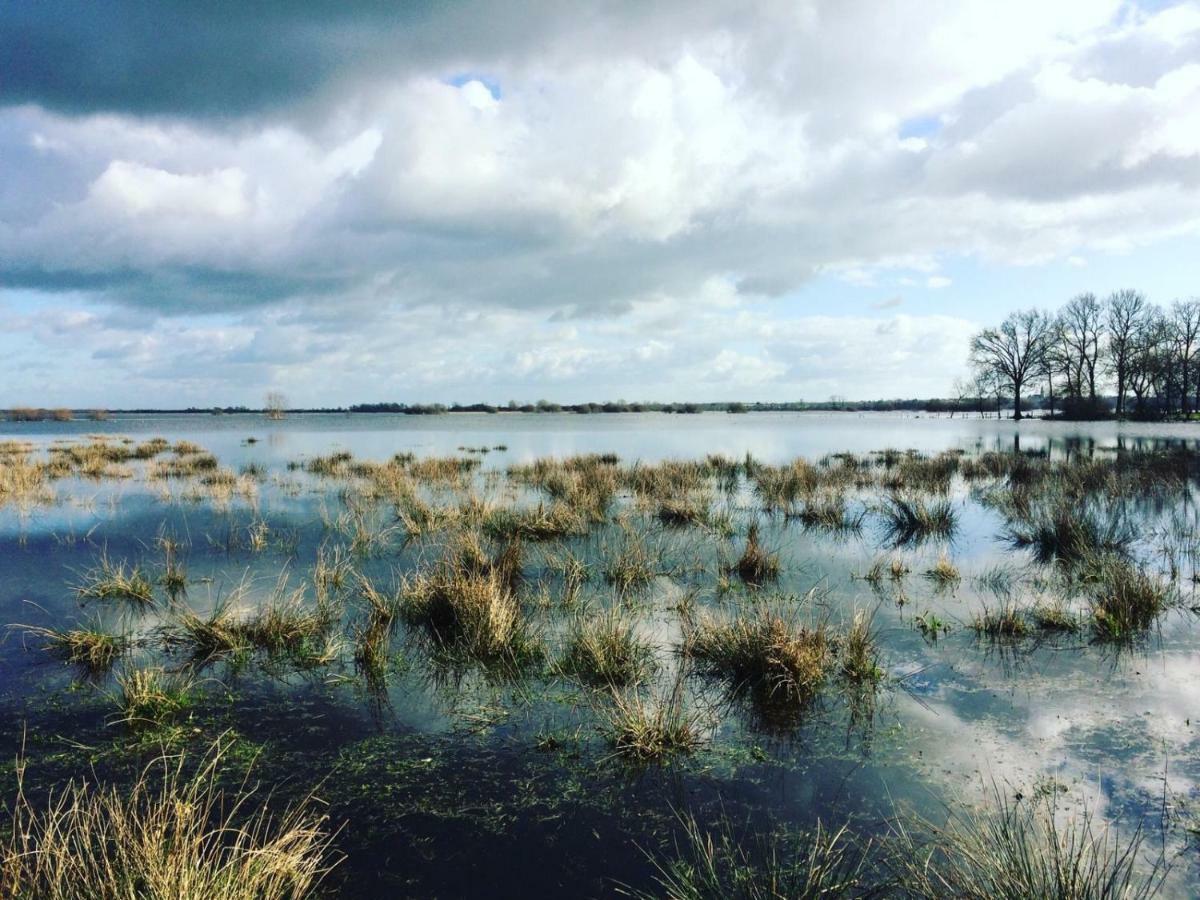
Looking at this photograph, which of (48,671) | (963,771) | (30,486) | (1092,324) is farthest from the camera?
(1092,324)

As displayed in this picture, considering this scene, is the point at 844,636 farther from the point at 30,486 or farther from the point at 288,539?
the point at 30,486

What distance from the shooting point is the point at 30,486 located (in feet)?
68.4

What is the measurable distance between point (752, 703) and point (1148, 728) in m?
3.34

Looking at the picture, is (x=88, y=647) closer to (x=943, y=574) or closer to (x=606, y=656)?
(x=606, y=656)

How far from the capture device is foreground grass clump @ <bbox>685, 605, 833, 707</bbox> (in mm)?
6566

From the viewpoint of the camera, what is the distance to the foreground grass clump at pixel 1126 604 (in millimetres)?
8141

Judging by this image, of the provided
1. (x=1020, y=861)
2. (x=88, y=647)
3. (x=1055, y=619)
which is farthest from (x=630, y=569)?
(x=1020, y=861)

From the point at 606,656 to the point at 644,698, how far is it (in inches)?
30.8

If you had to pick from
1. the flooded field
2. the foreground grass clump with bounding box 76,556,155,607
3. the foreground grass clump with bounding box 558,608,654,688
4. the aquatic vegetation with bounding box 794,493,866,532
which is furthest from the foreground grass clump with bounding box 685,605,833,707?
the aquatic vegetation with bounding box 794,493,866,532

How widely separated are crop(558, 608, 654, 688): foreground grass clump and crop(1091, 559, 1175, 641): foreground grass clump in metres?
5.73

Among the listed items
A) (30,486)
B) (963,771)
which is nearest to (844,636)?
(963,771)

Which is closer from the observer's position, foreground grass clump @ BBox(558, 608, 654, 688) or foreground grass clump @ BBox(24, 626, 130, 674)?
foreground grass clump @ BBox(558, 608, 654, 688)

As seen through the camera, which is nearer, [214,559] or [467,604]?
[467,604]

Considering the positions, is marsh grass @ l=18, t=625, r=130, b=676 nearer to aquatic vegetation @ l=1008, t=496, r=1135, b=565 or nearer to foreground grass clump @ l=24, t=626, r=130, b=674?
foreground grass clump @ l=24, t=626, r=130, b=674
